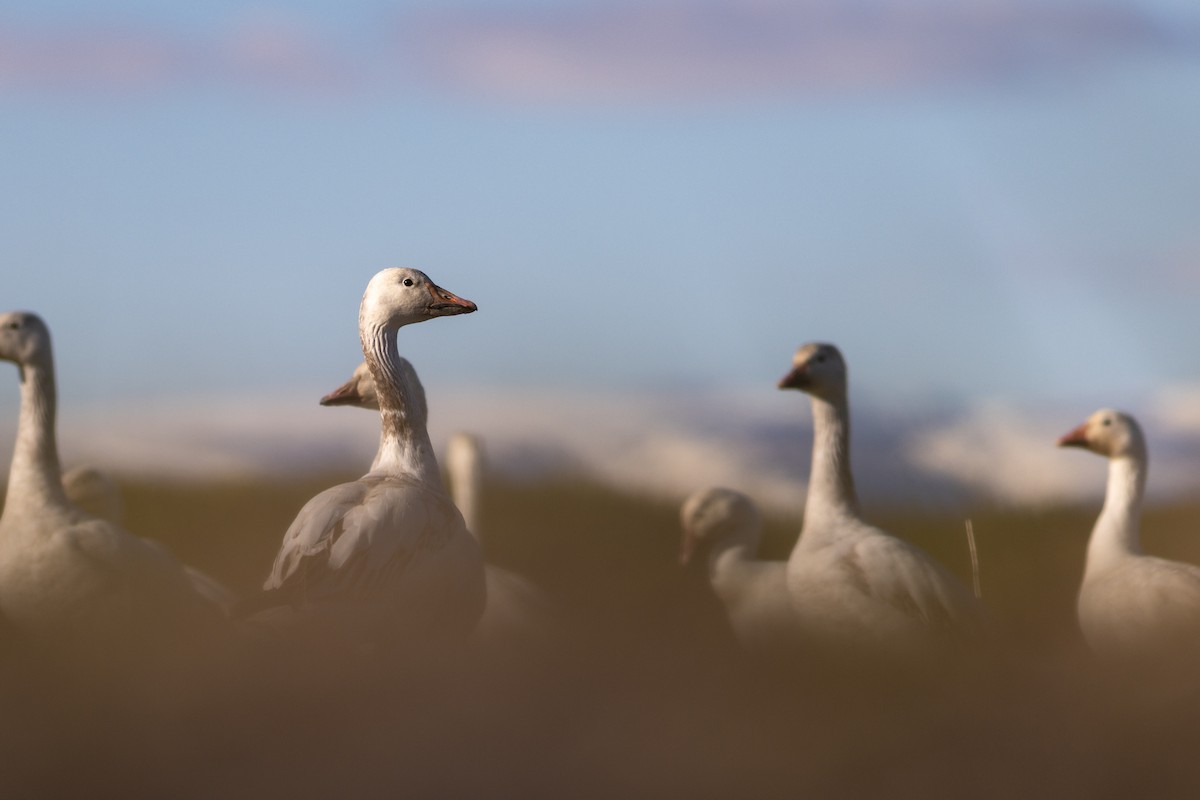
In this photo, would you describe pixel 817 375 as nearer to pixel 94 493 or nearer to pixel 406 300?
pixel 406 300

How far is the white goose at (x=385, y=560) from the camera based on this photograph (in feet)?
22.3

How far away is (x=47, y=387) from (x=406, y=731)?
15.7 feet

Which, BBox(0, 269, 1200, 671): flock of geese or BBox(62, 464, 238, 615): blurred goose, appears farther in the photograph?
BBox(62, 464, 238, 615): blurred goose

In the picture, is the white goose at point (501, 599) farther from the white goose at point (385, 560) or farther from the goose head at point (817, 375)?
the goose head at point (817, 375)

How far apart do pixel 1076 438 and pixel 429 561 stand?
266 inches

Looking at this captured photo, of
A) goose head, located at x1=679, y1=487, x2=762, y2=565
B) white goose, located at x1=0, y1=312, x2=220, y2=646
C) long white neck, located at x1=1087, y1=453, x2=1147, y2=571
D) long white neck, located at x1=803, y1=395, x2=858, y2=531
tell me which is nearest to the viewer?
white goose, located at x1=0, y1=312, x2=220, y2=646

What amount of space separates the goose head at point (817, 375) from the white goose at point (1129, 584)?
7.26ft

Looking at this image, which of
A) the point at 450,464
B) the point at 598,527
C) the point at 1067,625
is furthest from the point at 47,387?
the point at 1067,625

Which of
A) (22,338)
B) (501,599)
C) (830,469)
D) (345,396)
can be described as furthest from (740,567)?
(22,338)

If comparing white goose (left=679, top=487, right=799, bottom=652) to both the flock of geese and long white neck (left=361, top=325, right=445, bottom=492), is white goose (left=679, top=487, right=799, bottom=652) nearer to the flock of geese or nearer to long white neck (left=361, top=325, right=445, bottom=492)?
the flock of geese

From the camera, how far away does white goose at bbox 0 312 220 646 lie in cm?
893

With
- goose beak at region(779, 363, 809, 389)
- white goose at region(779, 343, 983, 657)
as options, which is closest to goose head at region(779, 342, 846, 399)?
goose beak at region(779, 363, 809, 389)

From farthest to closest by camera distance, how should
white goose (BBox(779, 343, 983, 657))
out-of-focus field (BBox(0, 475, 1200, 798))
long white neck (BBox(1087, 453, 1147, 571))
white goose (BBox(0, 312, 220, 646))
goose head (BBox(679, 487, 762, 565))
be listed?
goose head (BBox(679, 487, 762, 565)), long white neck (BBox(1087, 453, 1147, 571)), white goose (BBox(779, 343, 983, 657)), white goose (BBox(0, 312, 220, 646)), out-of-focus field (BBox(0, 475, 1200, 798))

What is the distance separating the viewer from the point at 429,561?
6.98 metres
